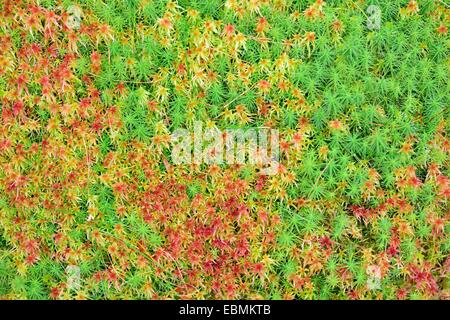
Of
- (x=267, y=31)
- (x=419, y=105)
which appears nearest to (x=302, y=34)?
(x=267, y=31)

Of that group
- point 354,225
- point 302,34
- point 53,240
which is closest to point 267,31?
point 302,34

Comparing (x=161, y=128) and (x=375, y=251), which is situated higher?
(x=161, y=128)

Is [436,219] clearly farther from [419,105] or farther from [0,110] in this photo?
[0,110]

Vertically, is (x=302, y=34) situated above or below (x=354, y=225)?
above

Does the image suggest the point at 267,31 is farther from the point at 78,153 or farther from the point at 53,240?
the point at 53,240
